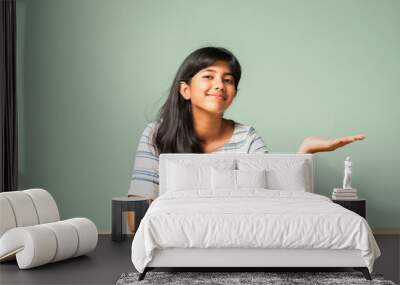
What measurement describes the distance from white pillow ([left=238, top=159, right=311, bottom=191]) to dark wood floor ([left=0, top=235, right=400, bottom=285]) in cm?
95

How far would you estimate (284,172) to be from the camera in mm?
5949

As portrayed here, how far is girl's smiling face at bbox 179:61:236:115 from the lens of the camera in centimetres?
642

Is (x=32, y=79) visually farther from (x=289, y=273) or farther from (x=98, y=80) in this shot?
(x=289, y=273)

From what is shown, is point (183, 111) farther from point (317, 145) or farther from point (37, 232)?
point (37, 232)

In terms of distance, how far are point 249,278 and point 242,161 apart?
6.19ft

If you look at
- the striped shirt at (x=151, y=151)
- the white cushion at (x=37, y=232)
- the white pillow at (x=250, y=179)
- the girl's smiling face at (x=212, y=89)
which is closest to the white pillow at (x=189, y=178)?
the white pillow at (x=250, y=179)

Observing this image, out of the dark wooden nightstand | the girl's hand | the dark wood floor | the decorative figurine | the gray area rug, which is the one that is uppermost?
the girl's hand

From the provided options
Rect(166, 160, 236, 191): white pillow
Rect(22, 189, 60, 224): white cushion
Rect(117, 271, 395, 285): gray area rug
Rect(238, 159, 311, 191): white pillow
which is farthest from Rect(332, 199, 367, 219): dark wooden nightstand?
Rect(22, 189, 60, 224): white cushion

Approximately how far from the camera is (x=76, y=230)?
5168 mm

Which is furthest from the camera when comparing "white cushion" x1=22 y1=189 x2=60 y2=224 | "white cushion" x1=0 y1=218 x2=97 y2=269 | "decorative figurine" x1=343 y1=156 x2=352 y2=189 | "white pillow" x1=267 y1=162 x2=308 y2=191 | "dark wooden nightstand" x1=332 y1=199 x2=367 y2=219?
"decorative figurine" x1=343 y1=156 x2=352 y2=189

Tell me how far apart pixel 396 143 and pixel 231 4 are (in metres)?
2.28

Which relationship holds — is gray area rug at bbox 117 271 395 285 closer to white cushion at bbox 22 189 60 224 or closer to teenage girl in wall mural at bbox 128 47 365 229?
white cushion at bbox 22 189 60 224

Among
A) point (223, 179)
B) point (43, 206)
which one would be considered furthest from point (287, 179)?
point (43, 206)

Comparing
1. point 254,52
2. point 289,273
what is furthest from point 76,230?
point 254,52
